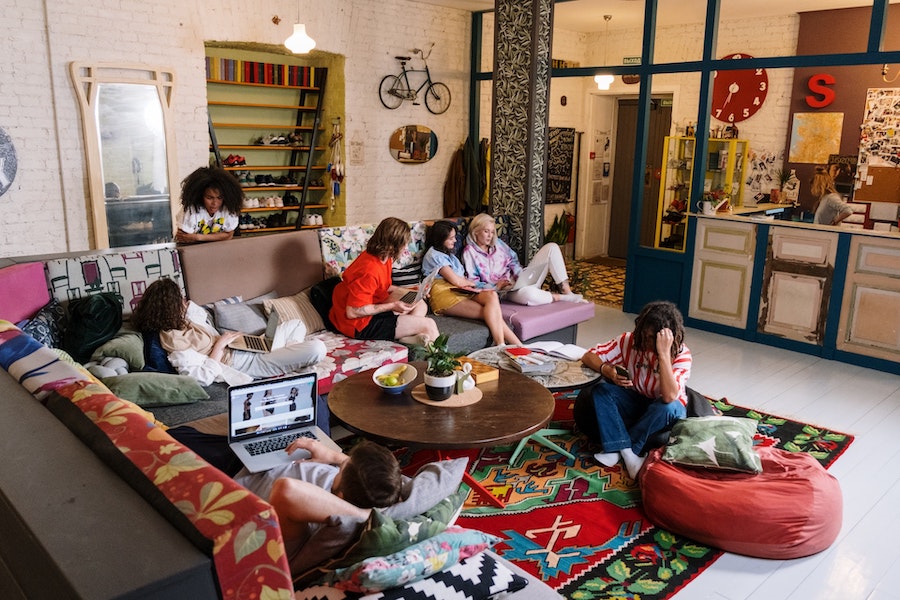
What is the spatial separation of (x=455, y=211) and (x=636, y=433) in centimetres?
523

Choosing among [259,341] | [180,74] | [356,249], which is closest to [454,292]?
[356,249]

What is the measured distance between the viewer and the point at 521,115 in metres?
6.43

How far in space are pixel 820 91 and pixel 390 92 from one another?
4575mm

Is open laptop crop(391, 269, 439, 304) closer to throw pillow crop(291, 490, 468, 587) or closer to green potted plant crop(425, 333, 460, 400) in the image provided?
green potted plant crop(425, 333, 460, 400)

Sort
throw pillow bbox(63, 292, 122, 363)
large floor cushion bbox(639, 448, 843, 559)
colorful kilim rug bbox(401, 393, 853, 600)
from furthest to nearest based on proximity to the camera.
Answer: throw pillow bbox(63, 292, 122, 363), large floor cushion bbox(639, 448, 843, 559), colorful kilim rug bbox(401, 393, 853, 600)

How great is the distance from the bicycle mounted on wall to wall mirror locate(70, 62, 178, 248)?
2.41 metres

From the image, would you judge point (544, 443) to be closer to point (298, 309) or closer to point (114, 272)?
point (298, 309)

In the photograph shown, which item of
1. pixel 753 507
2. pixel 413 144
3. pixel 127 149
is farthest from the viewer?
pixel 413 144

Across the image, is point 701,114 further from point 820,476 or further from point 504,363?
point 820,476

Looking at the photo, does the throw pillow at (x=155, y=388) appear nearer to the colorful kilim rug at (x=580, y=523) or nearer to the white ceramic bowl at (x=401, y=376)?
the white ceramic bowl at (x=401, y=376)

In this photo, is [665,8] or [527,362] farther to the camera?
[665,8]

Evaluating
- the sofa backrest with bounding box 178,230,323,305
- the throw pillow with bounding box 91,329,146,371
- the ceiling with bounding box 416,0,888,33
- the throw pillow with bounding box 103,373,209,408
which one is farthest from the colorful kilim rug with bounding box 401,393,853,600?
the ceiling with bounding box 416,0,888,33

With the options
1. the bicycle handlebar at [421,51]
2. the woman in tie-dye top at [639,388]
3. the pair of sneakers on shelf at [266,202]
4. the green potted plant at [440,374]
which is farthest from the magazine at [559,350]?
the bicycle handlebar at [421,51]

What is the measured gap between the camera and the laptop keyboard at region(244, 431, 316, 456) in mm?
2664
